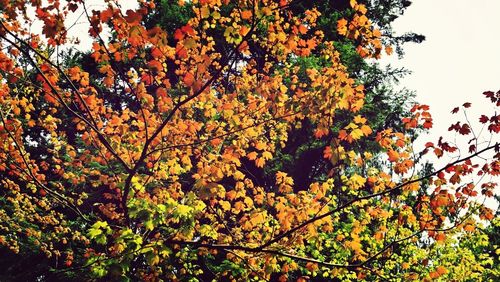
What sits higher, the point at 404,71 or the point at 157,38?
the point at 404,71

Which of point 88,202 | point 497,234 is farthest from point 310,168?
point 497,234

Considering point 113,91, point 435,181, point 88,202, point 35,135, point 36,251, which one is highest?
point 113,91

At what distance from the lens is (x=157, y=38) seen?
4012 millimetres

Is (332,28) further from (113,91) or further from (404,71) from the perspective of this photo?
(113,91)

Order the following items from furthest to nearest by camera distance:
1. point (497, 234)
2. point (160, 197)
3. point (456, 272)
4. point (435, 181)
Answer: point (497, 234)
point (456, 272)
point (160, 197)
point (435, 181)

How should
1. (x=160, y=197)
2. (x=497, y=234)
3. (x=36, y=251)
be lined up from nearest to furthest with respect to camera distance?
1. (x=160, y=197)
2. (x=36, y=251)
3. (x=497, y=234)

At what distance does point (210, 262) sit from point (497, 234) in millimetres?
16865

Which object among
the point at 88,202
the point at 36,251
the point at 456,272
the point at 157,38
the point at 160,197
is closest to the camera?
the point at 157,38

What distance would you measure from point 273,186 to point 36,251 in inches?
331

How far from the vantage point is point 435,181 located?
5.09 metres

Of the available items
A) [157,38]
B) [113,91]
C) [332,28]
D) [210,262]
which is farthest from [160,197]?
[113,91]

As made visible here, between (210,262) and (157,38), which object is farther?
(210,262)

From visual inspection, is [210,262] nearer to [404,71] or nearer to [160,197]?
[160,197]

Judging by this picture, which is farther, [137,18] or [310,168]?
[310,168]
